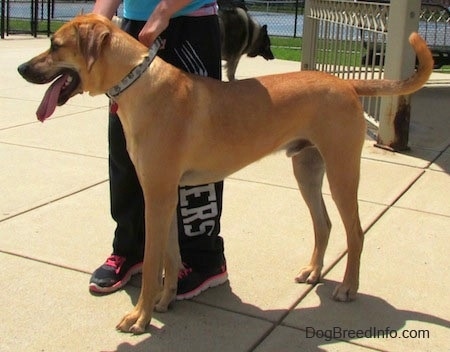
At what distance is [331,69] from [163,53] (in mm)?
5390

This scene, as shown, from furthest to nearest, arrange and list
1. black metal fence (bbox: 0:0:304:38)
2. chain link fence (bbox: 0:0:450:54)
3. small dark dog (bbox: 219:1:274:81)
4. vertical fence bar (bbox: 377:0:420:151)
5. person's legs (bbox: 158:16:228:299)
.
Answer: black metal fence (bbox: 0:0:304:38)
chain link fence (bbox: 0:0:450:54)
small dark dog (bbox: 219:1:274:81)
vertical fence bar (bbox: 377:0:420:151)
person's legs (bbox: 158:16:228:299)

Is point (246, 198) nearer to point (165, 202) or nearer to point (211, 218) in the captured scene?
point (211, 218)

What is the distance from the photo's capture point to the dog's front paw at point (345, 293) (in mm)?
3494

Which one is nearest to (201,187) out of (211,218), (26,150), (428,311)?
(211,218)

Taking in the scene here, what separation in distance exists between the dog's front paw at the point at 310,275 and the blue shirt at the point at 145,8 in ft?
5.26

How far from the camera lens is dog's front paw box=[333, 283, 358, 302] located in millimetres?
3494

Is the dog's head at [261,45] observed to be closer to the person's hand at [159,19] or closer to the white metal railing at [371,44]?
the white metal railing at [371,44]

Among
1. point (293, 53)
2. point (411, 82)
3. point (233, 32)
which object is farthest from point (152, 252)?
point (293, 53)

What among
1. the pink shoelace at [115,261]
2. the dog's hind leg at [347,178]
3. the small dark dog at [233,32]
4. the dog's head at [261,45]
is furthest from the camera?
the dog's head at [261,45]

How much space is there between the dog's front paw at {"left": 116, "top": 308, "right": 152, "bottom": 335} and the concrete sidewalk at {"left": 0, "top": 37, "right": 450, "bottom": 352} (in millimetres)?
38

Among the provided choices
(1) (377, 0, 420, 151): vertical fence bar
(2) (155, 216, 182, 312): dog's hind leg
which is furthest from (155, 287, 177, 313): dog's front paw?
(1) (377, 0, 420, 151): vertical fence bar

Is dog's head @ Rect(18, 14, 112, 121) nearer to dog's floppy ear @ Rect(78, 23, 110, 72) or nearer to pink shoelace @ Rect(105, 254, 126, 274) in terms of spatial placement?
dog's floppy ear @ Rect(78, 23, 110, 72)

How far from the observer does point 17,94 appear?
8672 mm

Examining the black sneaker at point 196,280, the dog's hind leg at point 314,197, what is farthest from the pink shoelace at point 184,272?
the dog's hind leg at point 314,197
